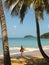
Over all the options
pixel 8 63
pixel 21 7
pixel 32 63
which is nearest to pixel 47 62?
pixel 32 63

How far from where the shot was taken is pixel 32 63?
710 inches

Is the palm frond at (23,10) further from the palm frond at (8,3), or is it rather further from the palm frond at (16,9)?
the palm frond at (8,3)

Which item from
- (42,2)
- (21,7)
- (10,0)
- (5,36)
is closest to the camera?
(5,36)

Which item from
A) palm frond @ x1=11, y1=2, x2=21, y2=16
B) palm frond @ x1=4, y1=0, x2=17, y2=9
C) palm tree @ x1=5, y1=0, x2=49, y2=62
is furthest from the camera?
palm frond @ x1=11, y1=2, x2=21, y2=16

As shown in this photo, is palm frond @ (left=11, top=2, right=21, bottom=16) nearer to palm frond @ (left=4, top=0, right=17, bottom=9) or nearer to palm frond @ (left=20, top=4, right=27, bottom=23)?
palm frond @ (left=20, top=4, right=27, bottom=23)

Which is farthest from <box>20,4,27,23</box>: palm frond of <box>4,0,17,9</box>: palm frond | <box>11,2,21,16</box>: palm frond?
<box>4,0,17,9</box>: palm frond

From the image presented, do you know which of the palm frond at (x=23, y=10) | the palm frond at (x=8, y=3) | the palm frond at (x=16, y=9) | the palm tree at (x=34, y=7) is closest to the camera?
the palm tree at (x=34, y=7)

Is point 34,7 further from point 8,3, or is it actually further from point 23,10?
point 23,10

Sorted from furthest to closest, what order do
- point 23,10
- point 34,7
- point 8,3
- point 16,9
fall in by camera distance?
point 23,10
point 16,9
point 8,3
point 34,7

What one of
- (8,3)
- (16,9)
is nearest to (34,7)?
(8,3)

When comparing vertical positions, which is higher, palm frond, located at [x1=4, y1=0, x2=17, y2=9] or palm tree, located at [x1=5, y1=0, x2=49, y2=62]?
palm frond, located at [x1=4, y1=0, x2=17, y2=9]

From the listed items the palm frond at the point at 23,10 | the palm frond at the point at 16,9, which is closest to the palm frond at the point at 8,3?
the palm frond at the point at 16,9

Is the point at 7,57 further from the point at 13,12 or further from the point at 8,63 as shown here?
the point at 13,12

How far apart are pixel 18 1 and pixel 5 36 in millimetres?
5970
